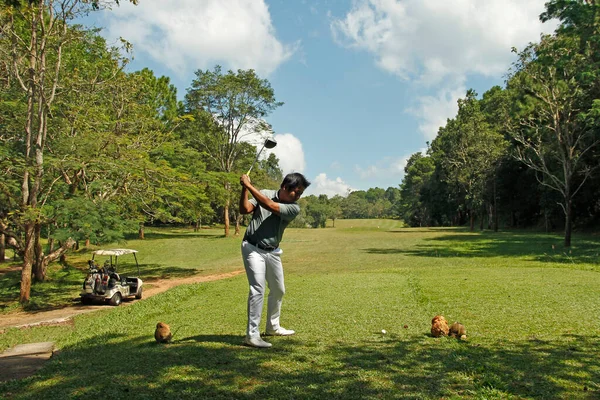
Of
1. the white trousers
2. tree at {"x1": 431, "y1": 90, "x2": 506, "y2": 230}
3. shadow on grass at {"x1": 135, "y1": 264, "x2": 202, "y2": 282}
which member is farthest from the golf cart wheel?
tree at {"x1": 431, "y1": 90, "x2": 506, "y2": 230}

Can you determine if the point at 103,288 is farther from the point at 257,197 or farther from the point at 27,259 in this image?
the point at 257,197

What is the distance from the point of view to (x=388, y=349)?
5.55 meters

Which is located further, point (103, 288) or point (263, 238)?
point (103, 288)

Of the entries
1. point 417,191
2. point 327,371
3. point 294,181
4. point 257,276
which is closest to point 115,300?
point 257,276

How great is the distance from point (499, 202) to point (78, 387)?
2380 inches

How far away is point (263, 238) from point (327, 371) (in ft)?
5.79

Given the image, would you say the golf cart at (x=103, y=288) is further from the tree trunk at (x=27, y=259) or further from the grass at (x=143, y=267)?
the tree trunk at (x=27, y=259)

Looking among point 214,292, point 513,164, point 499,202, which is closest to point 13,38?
point 214,292

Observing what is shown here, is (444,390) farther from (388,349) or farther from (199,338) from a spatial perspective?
(199,338)

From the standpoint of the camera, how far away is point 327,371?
4672 mm

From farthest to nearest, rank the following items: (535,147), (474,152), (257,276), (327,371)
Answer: (474,152), (535,147), (257,276), (327,371)

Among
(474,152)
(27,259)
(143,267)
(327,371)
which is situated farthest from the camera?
(474,152)

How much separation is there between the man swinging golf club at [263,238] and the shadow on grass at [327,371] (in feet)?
1.58

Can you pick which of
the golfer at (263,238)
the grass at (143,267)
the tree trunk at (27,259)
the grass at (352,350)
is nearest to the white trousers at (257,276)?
the golfer at (263,238)
